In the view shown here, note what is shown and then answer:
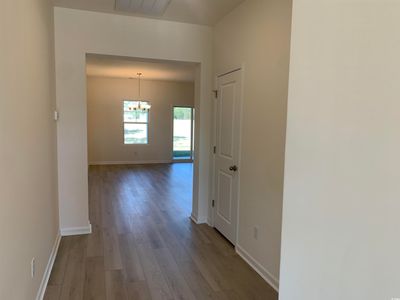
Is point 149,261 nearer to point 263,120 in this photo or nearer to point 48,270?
point 48,270

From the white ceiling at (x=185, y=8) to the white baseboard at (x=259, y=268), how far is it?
110 inches

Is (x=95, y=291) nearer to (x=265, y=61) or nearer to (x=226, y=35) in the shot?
(x=265, y=61)

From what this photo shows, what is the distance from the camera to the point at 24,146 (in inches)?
77.0

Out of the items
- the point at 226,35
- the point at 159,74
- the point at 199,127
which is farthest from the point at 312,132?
the point at 159,74

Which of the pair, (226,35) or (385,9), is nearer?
(385,9)

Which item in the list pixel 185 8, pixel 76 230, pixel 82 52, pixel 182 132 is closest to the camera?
pixel 185 8

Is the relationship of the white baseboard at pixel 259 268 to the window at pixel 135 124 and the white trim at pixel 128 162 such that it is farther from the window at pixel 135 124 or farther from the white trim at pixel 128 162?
the window at pixel 135 124

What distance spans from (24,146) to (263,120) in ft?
6.63

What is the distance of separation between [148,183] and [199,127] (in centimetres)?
327

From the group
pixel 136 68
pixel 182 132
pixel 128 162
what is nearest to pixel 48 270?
pixel 136 68

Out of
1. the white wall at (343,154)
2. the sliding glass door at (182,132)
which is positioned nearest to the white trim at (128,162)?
the sliding glass door at (182,132)

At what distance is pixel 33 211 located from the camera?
2223 mm

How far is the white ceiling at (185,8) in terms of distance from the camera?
129 inches

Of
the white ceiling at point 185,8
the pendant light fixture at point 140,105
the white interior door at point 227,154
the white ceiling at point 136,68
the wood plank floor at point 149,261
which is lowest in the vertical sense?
the wood plank floor at point 149,261
